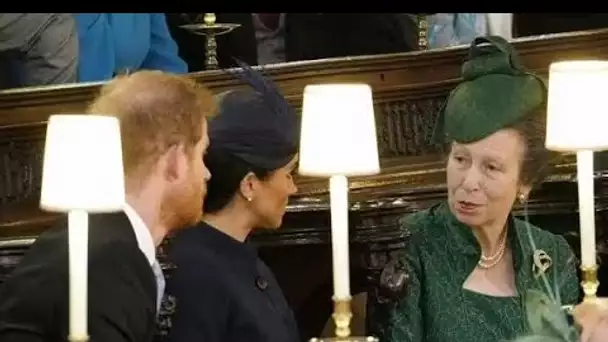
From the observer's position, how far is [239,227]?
198 cm

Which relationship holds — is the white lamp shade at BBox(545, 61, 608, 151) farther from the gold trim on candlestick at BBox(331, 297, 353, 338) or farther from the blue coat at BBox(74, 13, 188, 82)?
the blue coat at BBox(74, 13, 188, 82)

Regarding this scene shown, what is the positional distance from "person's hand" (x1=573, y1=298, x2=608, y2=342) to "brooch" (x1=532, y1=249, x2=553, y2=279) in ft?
1.07

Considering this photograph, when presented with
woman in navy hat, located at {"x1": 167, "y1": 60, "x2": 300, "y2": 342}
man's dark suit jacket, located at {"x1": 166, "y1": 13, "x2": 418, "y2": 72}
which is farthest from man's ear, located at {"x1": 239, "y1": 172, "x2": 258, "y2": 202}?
man's dark suit jacket, located at {"x1": 166, "y1": 13, "x2": 418, "y2": 72}

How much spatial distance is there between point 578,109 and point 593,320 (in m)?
0.25

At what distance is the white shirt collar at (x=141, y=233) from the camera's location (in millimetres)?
1679

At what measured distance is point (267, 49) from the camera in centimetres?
337

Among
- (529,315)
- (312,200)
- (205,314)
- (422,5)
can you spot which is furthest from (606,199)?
(422,5)

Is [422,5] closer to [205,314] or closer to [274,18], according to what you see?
[205,314]

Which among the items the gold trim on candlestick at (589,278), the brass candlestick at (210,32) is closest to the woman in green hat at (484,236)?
the gold trim on candlestick at (589,278)

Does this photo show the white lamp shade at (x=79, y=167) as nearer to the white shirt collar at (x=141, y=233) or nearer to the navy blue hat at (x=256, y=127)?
the white shirt collar at (x=141, y=233)

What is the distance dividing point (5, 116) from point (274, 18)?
888mm

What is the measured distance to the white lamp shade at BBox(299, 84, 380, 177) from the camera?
1696mm

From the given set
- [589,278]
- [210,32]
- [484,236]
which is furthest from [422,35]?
[589,278]

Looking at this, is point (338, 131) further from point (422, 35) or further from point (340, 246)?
point (422, 35)
